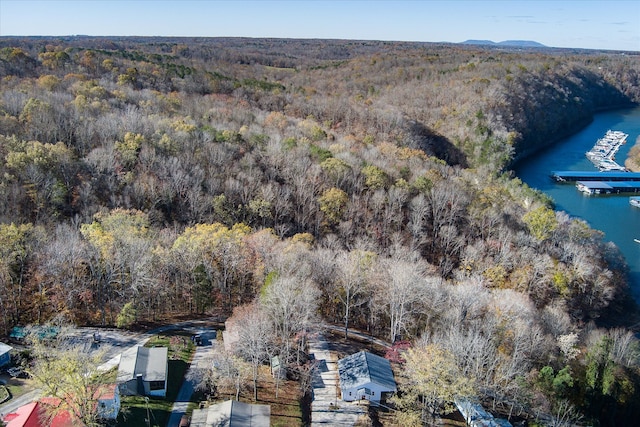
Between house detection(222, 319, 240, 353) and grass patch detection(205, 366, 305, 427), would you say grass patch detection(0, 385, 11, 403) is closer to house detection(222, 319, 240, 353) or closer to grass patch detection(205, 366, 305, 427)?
grass patch detection(205, 366, 305, 427)

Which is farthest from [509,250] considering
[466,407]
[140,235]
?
[140,235]

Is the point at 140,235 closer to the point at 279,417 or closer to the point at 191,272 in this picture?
→ the point at 191,272

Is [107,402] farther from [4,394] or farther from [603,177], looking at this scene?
[603,177]

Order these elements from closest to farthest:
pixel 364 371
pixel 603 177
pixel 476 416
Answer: pixel 476 416 < pixel 364 371 < pixel 603 177

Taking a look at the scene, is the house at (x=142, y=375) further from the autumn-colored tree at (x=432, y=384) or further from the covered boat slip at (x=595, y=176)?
the covered boat slip at (x=595, y=176)

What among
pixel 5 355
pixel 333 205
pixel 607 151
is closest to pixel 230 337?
pixel 5 355

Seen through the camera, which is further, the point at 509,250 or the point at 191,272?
the point at 509,250
